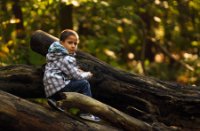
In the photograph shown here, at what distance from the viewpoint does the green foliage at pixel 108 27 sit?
12.5 m

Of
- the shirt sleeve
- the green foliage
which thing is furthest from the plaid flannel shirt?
the green foliage

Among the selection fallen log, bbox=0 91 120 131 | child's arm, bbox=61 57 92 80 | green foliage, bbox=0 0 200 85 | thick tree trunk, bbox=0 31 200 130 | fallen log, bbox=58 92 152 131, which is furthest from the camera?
green foliage, bbox=0 0 200 85

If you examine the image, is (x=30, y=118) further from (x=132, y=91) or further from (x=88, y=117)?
(x=132, y=91)

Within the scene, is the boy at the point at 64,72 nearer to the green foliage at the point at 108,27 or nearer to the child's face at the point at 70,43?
the child's face at the point at 70,43

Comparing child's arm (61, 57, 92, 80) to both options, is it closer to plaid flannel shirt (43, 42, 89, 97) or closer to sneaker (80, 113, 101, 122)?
plaid flannel shirt (43, 42, 89, 97)

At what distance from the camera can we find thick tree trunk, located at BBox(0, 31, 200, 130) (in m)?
7.59

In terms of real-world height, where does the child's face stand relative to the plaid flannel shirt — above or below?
above

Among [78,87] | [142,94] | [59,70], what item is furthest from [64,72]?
[142,94]

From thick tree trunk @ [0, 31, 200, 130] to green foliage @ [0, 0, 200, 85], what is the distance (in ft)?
9.82

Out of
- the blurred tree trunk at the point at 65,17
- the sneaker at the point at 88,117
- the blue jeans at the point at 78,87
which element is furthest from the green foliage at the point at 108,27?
the sneaker at the point at 88,117

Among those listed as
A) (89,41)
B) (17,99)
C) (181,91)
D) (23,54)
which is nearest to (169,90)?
(181,91)

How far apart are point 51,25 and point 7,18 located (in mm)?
2046

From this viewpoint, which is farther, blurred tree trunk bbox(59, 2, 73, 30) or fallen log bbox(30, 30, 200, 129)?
blurred tree trunk bbox(59, 2, 73, 30)

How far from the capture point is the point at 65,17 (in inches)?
535
